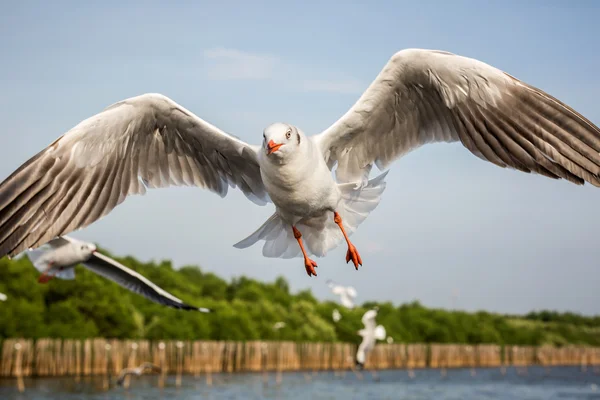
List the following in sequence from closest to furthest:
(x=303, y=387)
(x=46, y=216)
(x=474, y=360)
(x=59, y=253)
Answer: (x=46, y=216), (x=59, y=253), (x=303, y=387), (x=474, y=360)

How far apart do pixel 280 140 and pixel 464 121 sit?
161cm

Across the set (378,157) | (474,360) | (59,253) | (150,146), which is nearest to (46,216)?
(150,146)

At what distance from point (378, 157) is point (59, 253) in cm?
927

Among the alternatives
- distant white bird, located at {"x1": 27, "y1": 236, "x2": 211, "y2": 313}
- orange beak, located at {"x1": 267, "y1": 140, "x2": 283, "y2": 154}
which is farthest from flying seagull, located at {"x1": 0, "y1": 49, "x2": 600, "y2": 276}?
distant white bird, located at {"x1": 27, "y1": 236, "x2": 211, "y2": 313}

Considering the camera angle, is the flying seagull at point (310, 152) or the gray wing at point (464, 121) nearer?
the gray wing at point (464, 121)

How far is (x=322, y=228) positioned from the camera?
27.9ft

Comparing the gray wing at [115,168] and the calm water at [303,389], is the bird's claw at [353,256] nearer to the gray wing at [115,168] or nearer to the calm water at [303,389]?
the gray wing at [115,168]

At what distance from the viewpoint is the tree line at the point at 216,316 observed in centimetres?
4875

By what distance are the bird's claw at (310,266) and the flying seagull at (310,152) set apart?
2 cm

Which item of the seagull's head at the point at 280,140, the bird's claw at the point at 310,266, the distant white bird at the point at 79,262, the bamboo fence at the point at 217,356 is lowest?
the bamboo fence at the point at 217,356

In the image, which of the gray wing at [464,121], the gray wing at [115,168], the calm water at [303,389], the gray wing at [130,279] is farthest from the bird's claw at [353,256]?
the calm water at [303,389]

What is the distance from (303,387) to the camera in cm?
5928

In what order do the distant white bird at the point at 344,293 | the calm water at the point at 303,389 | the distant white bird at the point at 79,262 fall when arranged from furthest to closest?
the calm water at the point at 303,389
the distant white bird at the point at 344,293
the distant white bird at the point at 79,262

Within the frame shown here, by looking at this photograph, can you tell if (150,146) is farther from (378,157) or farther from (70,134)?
(378,157)
